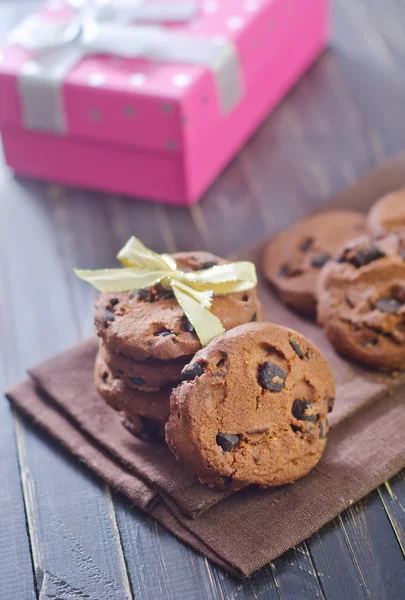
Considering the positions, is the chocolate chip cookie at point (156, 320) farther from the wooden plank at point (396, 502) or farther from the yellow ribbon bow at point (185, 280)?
the wooden plank at point (396, 502)

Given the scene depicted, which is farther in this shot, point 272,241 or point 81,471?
point 272,241

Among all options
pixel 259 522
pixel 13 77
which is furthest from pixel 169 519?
pixel 13 77

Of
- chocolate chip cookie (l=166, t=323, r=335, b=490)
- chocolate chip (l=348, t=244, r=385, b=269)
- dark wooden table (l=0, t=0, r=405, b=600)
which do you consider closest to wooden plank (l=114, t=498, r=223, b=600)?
dark wooden table (l=0, t=0, r=405, b=600)

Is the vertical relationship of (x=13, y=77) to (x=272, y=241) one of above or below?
above

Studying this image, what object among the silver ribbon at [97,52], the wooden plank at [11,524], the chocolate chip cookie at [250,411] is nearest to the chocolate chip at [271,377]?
the chocolate chip cookie at [250,411]

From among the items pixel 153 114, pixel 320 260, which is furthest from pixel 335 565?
pixel 153 114

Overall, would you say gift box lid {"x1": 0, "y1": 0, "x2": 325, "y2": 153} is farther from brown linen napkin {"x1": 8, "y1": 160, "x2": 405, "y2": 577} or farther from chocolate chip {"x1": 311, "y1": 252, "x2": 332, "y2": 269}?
brown linen napkin {"x1": 8, "y1": 160, "x2": 405, "y2": 577}

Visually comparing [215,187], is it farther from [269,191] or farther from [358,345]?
[358,345]
